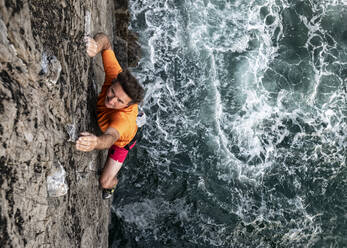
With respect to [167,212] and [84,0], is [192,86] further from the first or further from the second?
[84,0]

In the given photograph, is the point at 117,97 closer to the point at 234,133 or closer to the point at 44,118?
the point at 44,118

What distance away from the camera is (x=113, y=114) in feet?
12.3

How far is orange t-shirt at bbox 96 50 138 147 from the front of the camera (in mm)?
3715

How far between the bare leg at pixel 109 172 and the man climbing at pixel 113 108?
0.06ft

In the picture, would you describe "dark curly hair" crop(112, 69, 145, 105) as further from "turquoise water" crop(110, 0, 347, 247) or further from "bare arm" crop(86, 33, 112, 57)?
"turquoise water" crop(110, 0, 347, 247)

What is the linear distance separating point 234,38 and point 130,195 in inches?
206

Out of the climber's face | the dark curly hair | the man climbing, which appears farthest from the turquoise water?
the dark curly hair

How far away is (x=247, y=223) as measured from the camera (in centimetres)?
736

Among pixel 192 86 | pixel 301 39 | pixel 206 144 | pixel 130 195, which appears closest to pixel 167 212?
pixel 130 195

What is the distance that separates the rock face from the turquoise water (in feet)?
10.4

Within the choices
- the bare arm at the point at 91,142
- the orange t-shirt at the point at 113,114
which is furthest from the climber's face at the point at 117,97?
the bare arm at the point at 91,142

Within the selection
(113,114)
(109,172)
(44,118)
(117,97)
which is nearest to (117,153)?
(109,172)

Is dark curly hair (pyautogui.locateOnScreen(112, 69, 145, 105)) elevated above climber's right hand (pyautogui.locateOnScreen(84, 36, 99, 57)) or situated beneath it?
situated beneath

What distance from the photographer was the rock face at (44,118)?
2.31 meters
